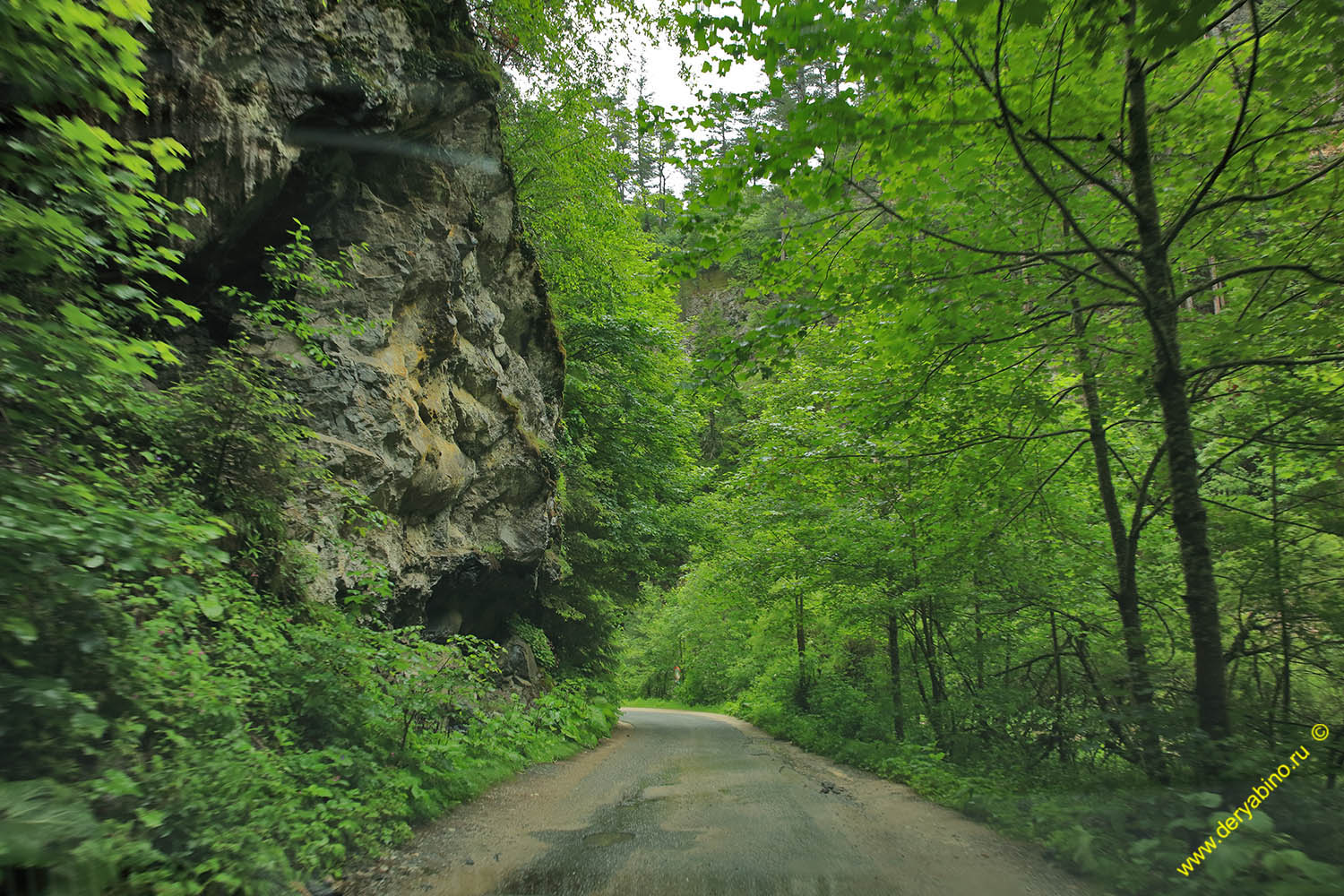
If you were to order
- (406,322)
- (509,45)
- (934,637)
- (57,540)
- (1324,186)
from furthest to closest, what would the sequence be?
(509,45) < (934,637) < (406,322) < (1324,186) < (57,540)

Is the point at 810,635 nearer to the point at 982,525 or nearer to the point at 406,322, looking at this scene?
the point at 982,525

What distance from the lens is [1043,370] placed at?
7.05 meters

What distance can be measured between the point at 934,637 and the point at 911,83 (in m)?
9.50

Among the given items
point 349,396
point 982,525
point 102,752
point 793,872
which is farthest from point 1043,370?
point 102,752

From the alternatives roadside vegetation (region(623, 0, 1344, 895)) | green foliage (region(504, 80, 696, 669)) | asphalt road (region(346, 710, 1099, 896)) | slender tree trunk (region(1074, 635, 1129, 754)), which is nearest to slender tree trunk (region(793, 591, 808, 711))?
green foliage (region(504, 80, 696, 669))

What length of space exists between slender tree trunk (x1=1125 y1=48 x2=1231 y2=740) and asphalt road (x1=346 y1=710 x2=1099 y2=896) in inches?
72.3

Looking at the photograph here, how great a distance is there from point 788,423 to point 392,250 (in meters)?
6.80

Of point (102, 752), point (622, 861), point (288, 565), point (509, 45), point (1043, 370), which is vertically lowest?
point (622, 861)

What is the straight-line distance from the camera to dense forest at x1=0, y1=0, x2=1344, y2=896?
9.87 feet

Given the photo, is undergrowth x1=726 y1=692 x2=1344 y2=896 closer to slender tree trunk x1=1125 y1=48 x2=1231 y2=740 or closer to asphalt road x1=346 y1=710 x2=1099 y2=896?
asphalt road x1=346 y1=710 x2=1099 y2=896

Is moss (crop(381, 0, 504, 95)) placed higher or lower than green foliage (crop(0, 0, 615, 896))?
higher

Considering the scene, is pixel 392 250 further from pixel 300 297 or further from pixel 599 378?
pixel 599 378

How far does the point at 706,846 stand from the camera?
5070mm

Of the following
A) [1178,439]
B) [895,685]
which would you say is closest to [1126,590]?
[1178,439]
